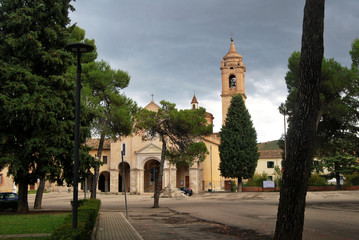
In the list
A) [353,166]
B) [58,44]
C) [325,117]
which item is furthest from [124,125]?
[353,166]

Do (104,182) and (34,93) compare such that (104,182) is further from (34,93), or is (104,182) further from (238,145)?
(34,93)

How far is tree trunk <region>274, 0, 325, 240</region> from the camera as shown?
6.72m

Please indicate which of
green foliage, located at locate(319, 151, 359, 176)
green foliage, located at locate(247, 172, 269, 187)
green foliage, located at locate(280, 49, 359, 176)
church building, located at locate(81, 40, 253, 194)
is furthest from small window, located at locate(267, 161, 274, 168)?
green foliage, located at locate(280, 49, 359, 176)

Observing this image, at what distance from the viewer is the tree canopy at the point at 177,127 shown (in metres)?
25.5

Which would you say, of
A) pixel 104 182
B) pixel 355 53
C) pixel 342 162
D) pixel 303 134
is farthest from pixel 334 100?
pixel 104 182

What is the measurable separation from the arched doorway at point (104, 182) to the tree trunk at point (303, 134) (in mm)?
52017

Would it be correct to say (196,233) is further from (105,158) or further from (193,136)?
(105,158)

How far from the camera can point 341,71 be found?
26703 mm

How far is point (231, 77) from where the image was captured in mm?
67250

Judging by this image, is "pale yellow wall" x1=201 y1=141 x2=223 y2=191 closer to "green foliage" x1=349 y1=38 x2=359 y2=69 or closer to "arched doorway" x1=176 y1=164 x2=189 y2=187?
"arched doorway" x1=176 y1=164 x2=189 y2=187

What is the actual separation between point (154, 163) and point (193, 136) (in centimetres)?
2948

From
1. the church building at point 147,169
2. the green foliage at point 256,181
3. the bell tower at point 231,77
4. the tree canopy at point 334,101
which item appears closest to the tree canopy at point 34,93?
the tree canopy at point 334,101

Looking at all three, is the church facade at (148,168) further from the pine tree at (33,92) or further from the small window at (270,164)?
the pine tree at (33,92)

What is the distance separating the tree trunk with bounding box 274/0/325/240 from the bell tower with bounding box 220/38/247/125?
192 feet
